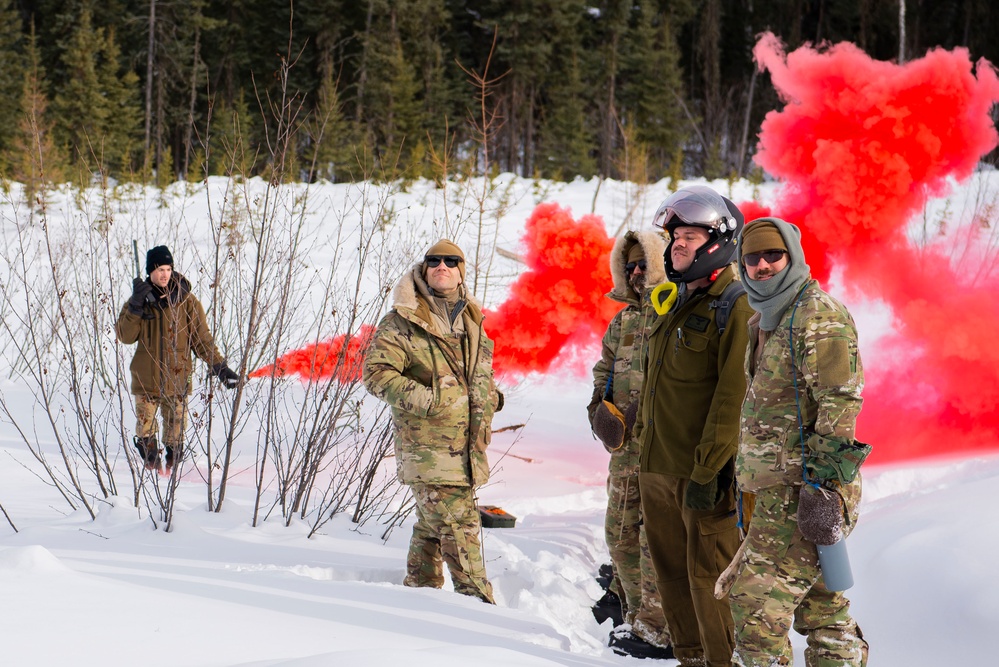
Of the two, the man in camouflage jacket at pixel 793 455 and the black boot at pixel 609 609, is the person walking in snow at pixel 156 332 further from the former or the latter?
the man in camouflage jacket at pixel 793 455

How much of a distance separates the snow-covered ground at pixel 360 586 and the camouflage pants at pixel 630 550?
0.74ft

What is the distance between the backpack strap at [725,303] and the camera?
3.68m

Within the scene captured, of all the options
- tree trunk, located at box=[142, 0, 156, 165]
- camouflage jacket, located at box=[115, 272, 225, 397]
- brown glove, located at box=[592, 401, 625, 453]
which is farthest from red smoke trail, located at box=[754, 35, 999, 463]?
tree trunk, located at box=[142, 0, 156, 165]

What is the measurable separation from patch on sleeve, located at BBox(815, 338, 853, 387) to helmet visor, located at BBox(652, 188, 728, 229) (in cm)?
88

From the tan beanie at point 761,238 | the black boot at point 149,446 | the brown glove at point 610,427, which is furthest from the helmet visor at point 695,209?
the black boot at point 149,446

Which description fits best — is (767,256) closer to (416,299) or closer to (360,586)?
(416,299)

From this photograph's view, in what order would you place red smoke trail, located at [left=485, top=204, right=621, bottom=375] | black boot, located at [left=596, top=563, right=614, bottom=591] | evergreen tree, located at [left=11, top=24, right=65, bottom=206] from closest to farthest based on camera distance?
black boot, located at [left=596, top=563, right=614, bottom=591], red smoke trail, located at [left=485, top=204, right=621, bottom=375], evergreen tree, located at [left=11, top=24, right=65, bottom=206]

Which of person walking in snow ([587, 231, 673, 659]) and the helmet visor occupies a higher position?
the helmet visor

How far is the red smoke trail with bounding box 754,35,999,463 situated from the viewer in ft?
23.2

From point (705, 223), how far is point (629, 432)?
1.23 m

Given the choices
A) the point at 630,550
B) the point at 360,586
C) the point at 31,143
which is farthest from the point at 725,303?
the point at 31,143

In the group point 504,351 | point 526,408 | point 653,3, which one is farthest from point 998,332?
point 653,3

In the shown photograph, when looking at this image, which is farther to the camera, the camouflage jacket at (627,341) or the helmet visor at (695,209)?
the camouflage jacket at (627,341)

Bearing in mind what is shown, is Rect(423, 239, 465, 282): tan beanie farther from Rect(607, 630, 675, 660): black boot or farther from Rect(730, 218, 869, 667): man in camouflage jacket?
Rect(607, 630, 675, 660): black boot
